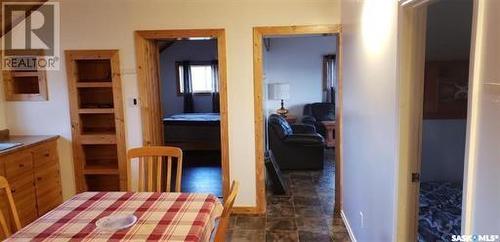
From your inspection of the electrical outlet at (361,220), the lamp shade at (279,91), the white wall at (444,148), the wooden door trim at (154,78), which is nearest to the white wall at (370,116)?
the electrical outlet at (361,220)

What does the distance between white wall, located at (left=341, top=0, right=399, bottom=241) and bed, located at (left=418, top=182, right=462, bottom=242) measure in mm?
509

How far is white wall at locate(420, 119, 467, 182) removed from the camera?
3.70 metres

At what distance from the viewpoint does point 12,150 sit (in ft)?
10.0

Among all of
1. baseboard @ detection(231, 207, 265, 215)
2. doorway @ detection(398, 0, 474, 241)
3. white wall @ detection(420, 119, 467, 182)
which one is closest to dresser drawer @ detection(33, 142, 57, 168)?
baseboard @ detection(231, 207, 265, 215)

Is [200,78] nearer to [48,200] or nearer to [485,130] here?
[48,200]

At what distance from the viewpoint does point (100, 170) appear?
3.78m

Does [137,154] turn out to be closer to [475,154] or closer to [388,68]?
[388,68]

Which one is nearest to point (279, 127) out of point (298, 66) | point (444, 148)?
point (444, 148)

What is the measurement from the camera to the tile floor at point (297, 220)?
125 inches

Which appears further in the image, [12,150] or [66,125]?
[66,125]

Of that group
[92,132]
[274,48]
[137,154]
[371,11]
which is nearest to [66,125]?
[92,132]

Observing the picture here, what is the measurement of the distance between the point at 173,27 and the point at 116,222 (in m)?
2.32

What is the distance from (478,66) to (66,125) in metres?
3.84

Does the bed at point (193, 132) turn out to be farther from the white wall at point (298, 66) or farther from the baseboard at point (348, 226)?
the baseboard at point (348, 226)
